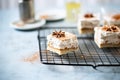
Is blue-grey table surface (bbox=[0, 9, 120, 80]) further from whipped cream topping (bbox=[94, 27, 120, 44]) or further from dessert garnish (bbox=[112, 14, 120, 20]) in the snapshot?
dessert garnish (bbox=[112, 14, 120, 20])

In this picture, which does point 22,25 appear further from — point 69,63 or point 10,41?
point 69,63

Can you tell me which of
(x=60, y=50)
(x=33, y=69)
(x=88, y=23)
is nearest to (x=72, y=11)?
(x=88, y=23)

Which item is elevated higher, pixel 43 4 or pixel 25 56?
pixel 43 4

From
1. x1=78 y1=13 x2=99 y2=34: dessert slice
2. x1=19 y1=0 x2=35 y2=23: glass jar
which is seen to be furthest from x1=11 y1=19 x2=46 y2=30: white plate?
x1=78 y1=13 x2=99 y2=34: dessert slice

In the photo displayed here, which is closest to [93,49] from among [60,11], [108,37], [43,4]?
[108,37]

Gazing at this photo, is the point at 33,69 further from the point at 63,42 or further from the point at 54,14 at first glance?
the point at 54,14
